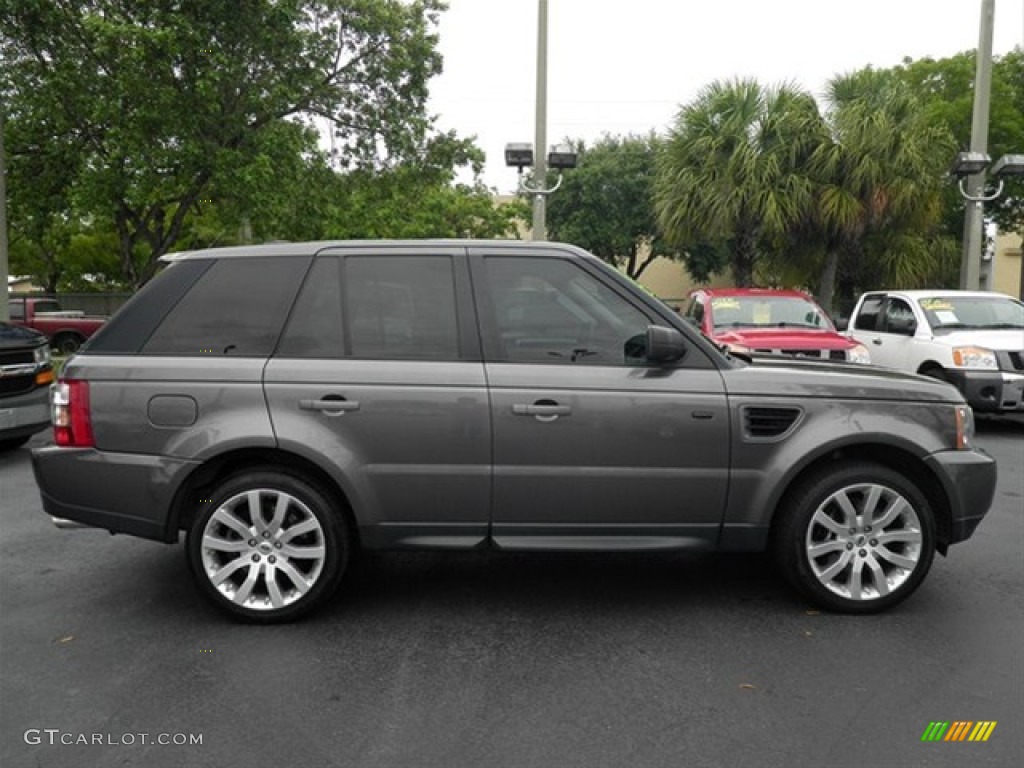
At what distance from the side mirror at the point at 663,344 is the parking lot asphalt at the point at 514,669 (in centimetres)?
130

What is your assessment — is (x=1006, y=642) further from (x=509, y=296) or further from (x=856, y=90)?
(x=856, y=90)

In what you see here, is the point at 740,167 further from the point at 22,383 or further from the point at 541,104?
the point at 22,383

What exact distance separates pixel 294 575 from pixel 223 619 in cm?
47

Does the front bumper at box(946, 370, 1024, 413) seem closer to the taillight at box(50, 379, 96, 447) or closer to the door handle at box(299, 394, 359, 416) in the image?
the door handle at box(299, 394, 359, 416)

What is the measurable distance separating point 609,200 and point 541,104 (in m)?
23.0

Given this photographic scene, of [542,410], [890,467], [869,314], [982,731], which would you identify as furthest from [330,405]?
[869,314]

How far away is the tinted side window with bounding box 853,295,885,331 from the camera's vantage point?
1126cm

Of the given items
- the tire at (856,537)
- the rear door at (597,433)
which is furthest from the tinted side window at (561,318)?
the tire at (856,537)

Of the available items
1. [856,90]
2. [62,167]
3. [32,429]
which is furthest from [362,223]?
[32,429]

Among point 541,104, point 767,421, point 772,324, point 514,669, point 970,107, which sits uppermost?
point 970,107

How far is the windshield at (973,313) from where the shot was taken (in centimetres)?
1000

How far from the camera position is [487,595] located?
177 inches

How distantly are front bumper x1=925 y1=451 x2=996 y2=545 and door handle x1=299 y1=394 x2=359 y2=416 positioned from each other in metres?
2.83

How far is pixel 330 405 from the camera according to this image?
396cm
